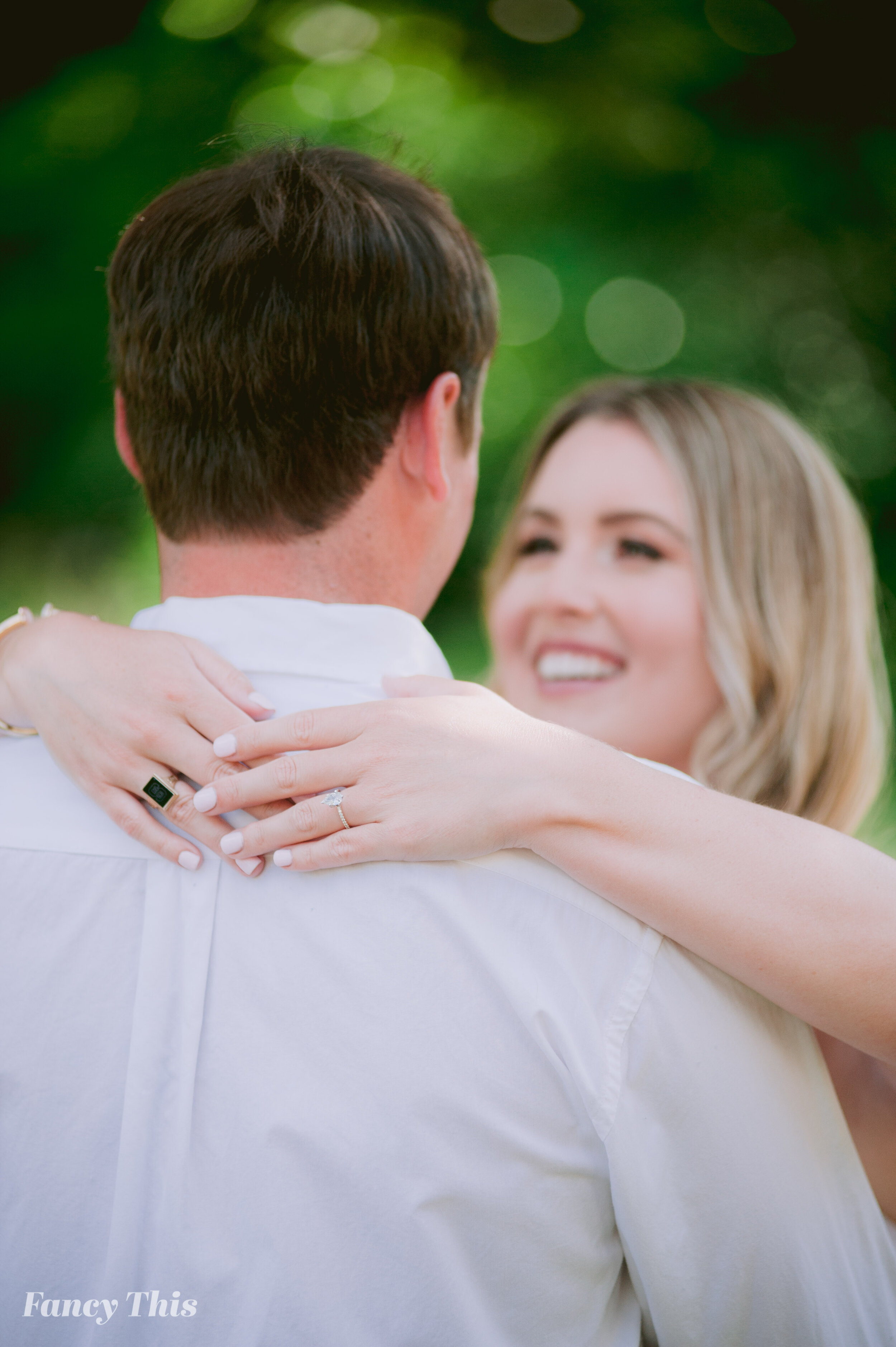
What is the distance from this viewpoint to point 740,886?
119 centimetres

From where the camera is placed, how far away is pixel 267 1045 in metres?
1.16

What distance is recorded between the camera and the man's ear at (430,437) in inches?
57.2

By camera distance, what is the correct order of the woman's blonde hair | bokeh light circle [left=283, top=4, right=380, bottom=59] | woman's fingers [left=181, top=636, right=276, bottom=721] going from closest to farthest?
woman's fingers [left=181, top=636, right=276, bottom=721], the woman's blonde hair, bokeh light circle [left=283, top=4, right=380, bottom=59]

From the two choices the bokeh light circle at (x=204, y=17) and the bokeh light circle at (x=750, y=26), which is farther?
the bokeh light circle at (x=750, y=26)

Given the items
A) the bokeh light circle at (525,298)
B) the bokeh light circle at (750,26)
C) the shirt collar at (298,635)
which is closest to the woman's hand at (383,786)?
the shirt collar at (298,635)

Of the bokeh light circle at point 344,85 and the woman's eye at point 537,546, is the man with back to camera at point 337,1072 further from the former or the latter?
the bokeh light circle at point 344,85

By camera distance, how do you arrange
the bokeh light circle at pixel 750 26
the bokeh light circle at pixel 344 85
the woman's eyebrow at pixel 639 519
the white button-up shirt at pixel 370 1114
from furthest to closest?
the bokeh light circle at pixel 750 26 < the bokeh light circle at pixel 344 85 < the woman's eyebrow at pixel 639 519 < the white button-up shirt at pixel 370 1114

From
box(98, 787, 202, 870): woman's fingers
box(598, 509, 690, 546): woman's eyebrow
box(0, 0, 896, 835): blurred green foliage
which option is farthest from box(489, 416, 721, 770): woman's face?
box(0, 0, 896, 835): blurred green foliage

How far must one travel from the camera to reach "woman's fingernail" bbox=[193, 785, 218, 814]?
3.88ft

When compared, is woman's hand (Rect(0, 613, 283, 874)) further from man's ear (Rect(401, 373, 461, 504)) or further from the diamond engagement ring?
man's ear (Rect(401, 373, 461, 504))

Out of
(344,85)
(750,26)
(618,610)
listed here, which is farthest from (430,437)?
(750,26)

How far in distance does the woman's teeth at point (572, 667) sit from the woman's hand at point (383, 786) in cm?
170

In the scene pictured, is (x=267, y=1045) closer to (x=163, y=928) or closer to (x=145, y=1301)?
(x=163, y=928)

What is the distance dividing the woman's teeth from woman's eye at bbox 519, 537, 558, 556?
1.24ft
